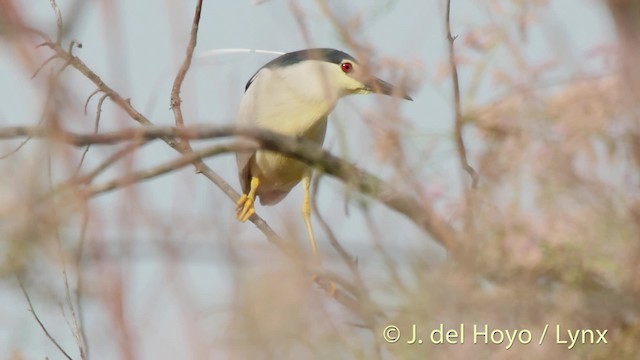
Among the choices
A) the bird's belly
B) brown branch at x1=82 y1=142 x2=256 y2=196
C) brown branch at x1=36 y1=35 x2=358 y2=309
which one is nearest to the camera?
brown branch at x1=82 y1=142 x2=256 y2=196

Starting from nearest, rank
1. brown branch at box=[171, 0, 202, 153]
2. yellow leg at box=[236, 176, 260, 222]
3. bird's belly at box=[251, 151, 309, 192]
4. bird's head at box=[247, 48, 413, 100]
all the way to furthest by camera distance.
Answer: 1. brown branch at box=[171, 0, 202, 153]
2. bird's head at box=[247, 48, 413, 100]
3. yellow leg at box=[236, 176, 260, 222]
4. bird's belly at box=[251, 151, 309, 192]

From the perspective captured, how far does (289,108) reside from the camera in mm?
3732

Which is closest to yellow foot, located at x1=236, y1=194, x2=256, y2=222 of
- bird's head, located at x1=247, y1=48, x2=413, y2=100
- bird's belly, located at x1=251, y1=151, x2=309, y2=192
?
bird's belly, located at x1=251, y1=151, x2=309, y2=192

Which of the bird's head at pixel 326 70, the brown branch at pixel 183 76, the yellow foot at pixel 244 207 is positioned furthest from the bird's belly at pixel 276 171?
the brown branch at pixel 183 76

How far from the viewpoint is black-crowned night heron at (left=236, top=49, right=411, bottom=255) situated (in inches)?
143

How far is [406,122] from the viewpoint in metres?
1.95

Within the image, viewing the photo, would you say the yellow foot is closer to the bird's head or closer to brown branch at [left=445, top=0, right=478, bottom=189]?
the bird's head

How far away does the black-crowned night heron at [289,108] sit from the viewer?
3.62 meters

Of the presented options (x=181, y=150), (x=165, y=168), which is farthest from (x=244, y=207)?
(x=165, y=168)

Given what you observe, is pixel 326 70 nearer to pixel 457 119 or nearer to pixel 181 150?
pixel 181 150

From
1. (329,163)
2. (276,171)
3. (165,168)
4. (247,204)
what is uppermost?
(276,171)

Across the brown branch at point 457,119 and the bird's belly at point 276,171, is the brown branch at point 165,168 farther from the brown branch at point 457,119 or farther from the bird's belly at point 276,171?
the bird's belly at point 276,171

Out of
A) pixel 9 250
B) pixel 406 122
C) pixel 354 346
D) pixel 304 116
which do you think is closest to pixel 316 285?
pixel 354 346

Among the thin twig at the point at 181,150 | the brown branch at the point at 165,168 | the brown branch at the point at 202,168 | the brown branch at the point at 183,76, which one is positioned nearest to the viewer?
the brown branch at the point at 165,168
